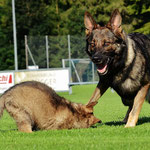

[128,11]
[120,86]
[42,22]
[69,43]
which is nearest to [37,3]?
[42,22]

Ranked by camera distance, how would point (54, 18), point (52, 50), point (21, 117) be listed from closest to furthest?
point (21, 117) < point (52, 50) < point (54, 18)

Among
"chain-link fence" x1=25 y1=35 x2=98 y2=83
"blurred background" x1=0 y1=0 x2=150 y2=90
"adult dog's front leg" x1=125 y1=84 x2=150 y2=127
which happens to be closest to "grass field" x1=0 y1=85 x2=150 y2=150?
"adult dog's front leg" x1=125 y1=84 x2=150 y2=127

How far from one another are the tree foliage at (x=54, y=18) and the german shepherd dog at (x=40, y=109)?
39581 mm

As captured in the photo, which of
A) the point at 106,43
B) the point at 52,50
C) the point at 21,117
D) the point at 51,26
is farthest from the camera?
the point at 51,26

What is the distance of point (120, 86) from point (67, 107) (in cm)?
112

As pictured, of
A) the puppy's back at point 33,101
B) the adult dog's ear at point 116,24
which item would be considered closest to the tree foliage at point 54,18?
the adult dog's ear at point 116,24

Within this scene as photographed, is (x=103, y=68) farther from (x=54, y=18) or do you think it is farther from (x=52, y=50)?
(x=54, y=18)

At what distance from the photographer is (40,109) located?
28.5 ft

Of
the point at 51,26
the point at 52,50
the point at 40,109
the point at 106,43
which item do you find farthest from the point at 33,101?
the point at 51,26

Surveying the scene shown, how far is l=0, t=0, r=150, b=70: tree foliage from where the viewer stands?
170 ft

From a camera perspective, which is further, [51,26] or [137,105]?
[51,26]

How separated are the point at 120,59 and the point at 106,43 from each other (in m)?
0.45

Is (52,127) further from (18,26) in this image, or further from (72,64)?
(18,26)

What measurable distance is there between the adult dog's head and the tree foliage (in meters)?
39.4
